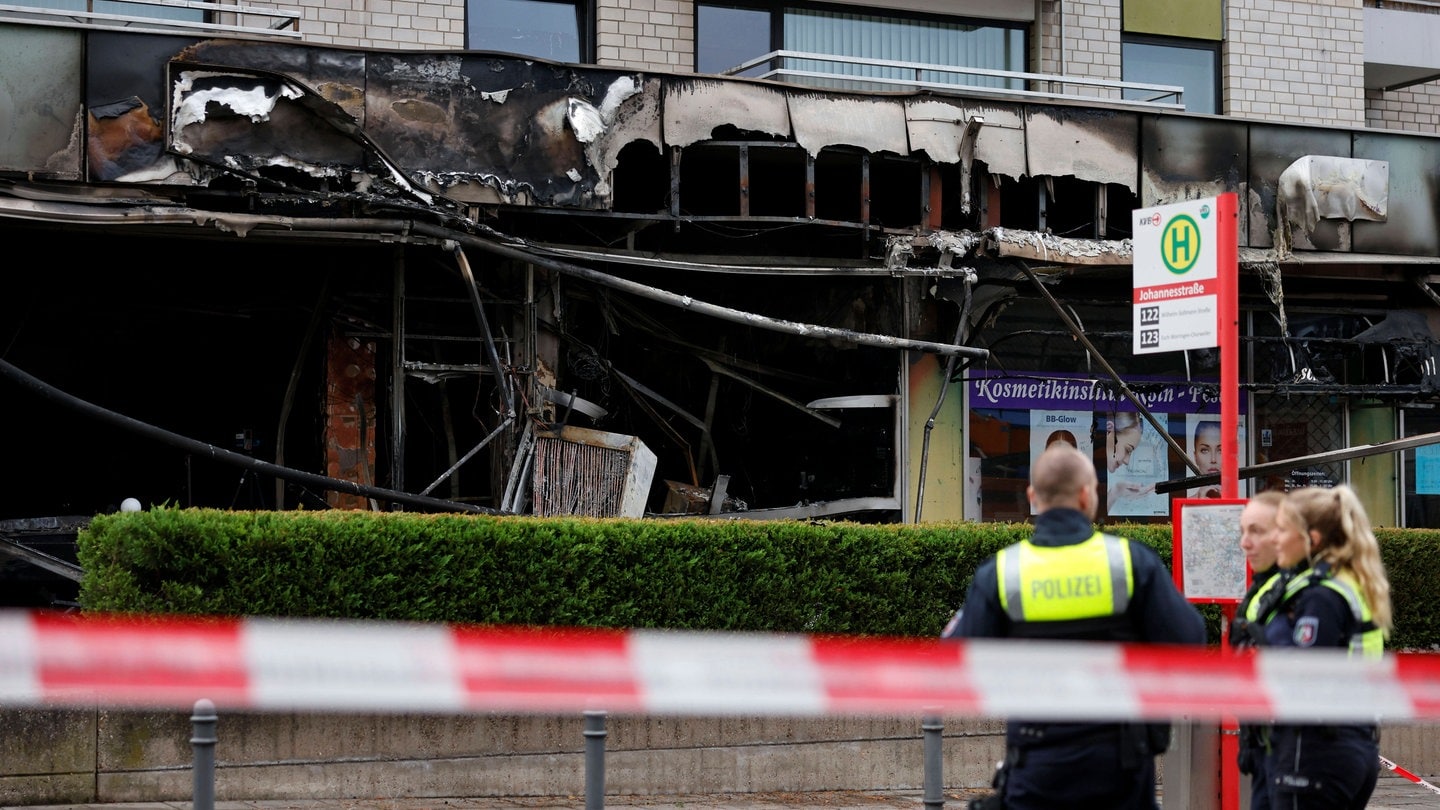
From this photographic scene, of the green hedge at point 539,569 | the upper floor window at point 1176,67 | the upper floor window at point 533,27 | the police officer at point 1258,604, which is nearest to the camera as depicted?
the police officer at point 1258,604

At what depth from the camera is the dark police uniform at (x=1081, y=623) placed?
17.2 feet

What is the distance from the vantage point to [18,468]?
15.2m

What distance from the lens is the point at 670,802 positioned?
10.4 metres

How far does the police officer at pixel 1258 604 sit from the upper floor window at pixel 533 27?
1085 centimetres

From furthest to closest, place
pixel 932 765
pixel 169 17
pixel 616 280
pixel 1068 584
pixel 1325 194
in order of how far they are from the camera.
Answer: pixel 1325 194
pixel 169 17
pixel 616 280
pixel 932 765
pixel 1068 584

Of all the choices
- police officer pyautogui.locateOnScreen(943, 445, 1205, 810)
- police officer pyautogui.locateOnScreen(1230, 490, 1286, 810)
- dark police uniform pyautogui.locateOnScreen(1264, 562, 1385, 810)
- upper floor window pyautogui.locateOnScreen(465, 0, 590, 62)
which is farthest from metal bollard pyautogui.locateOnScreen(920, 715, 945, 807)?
upper floor window pyautogui.locateOnScreen(465, 0, 590, 62)

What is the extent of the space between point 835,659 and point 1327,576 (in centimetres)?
323

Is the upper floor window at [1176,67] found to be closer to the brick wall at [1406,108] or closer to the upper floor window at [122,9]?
the brick wall at [1406,108]

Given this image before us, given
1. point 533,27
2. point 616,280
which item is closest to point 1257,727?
point 616,280

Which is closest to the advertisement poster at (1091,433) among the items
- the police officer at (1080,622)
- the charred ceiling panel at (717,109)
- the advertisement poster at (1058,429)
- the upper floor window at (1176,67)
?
the advertisement poster at (1058,429)

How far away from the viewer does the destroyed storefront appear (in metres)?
12.6

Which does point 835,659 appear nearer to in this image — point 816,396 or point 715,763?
point 715,763

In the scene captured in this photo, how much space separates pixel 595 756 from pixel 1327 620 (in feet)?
9.75

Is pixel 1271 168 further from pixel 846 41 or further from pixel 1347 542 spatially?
pixel 1347 542
